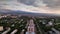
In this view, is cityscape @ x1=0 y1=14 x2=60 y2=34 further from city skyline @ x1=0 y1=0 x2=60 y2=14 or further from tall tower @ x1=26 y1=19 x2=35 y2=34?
city skyline @ x1=0 y1=0 x2=60 y2=14

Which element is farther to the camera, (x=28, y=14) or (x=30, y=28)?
(x=28, y=14)

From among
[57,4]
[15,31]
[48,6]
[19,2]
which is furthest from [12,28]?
[57,4]

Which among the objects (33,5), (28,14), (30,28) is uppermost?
(33,5)

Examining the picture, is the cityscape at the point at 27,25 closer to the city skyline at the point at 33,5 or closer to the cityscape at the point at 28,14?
the cityscape at the point at 28,14

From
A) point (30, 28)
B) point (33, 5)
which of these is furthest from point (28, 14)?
point (30, 28)

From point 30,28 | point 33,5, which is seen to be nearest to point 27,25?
point 30,28

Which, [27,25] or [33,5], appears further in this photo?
[33,5]

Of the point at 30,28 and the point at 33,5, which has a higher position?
the point at 33,5

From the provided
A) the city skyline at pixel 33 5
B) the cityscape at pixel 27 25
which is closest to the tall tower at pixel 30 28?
the cityscape at pixel 27 25

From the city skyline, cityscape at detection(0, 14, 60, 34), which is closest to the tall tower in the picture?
cityscape at detection(0, 14, 60, 34)

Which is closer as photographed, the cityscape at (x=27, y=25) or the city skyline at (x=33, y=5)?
the cityscape at (x=27, y=25)

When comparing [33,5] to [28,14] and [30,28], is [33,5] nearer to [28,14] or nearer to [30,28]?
[28,14]

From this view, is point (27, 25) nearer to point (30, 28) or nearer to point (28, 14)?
point (30, 28)
